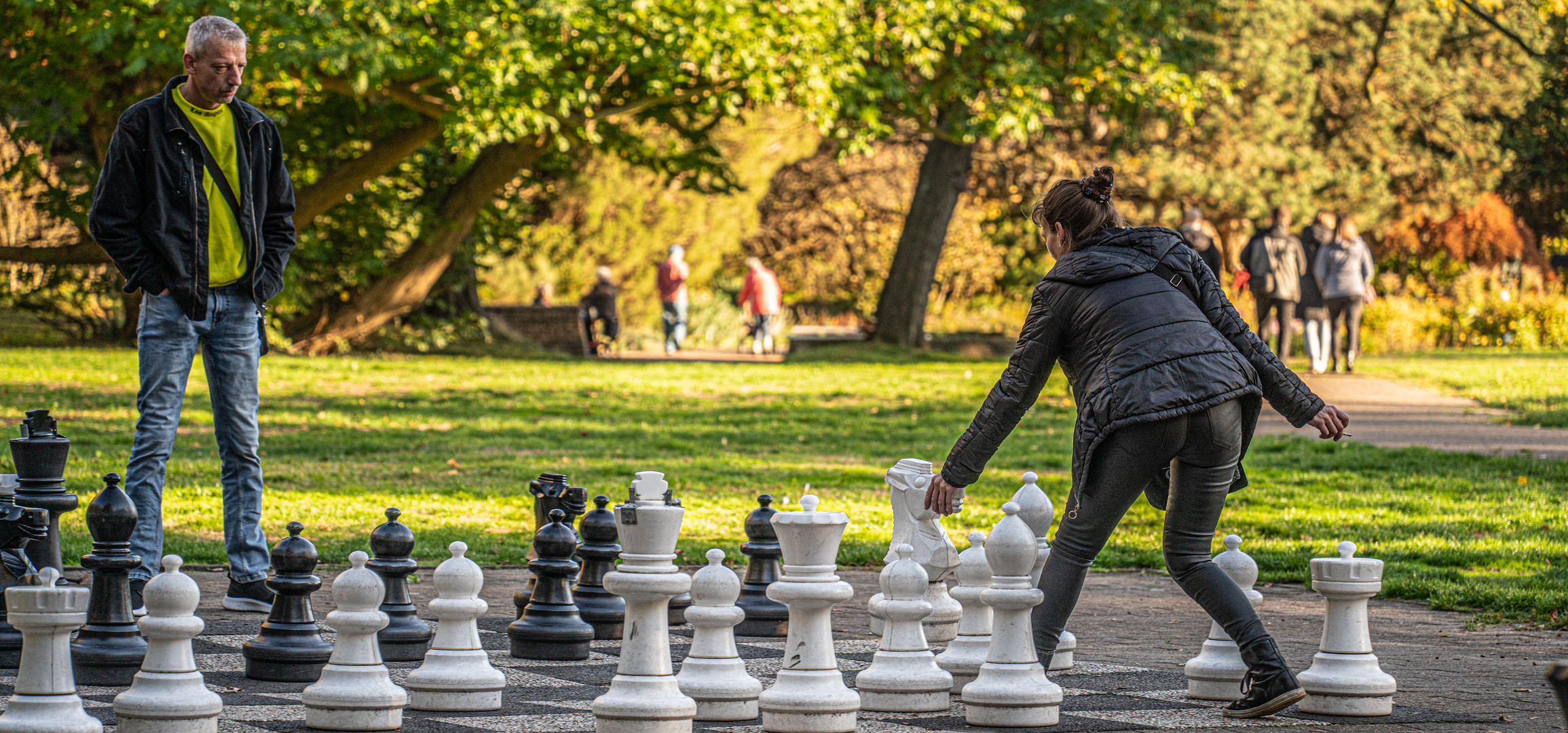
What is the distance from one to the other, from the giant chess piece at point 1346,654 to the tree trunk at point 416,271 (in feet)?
53.7

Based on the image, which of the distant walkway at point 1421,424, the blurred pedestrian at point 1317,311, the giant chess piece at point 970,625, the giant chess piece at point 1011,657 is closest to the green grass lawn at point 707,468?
the distant walkway at point 1421,424

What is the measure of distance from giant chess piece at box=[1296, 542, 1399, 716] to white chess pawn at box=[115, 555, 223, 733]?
258cm

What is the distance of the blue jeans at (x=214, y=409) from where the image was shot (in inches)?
190

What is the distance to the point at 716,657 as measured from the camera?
362 cm

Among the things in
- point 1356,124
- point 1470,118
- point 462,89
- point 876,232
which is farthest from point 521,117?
point 1470,118

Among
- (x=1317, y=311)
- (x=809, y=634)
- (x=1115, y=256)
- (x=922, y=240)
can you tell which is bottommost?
(x=809, y=634)

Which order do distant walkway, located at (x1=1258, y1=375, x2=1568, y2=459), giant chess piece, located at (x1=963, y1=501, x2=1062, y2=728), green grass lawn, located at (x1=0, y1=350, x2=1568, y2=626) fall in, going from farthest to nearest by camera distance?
distant walkway, located at (x1=1258, y1=375, x2=1568, y2=459)
green grass lawn, located at (x1=0, y1=350, x2=1568, y2=626)
giant chess piece, located at (x1=963, y1=501, x2=1062, y2=728)

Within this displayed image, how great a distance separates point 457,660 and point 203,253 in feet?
5.98

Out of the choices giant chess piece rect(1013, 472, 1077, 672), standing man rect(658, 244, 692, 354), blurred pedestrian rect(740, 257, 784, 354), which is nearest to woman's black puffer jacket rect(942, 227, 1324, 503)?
giant chess piece rect(1013, 472, 1077, 672)

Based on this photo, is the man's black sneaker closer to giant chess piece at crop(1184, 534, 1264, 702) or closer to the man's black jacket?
the man's black jacket

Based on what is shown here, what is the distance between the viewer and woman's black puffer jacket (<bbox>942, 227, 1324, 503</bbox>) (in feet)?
12.3

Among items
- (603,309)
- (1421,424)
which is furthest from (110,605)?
(603,309)

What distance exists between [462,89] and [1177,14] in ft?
32.8

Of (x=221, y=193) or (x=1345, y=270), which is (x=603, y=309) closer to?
(x=1345, y=270)
